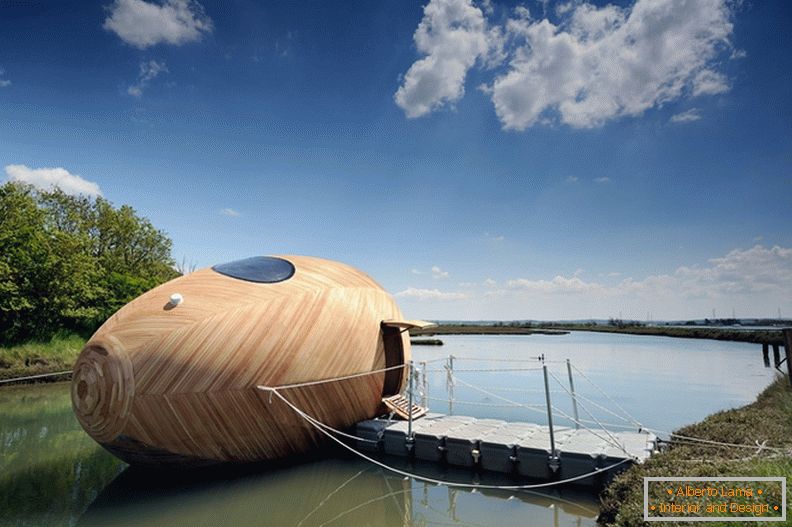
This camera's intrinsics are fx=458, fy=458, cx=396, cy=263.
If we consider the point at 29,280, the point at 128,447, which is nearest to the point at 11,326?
the point at 29,280

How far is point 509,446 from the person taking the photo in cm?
817

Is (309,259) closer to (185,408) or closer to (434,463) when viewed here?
(185,408)

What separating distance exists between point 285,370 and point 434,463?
11.4 ft

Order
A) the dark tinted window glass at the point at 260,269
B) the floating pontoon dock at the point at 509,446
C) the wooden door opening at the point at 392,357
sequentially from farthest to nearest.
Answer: the wooden door opening at the point at 392,357
the dark tinted window glass at the point at 260,269
the floating pontoon dock at the point at 509,446

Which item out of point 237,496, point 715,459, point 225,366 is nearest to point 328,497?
point 237,496

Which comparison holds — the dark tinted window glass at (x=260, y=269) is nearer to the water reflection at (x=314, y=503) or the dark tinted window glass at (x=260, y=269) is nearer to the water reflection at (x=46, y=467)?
the water reflection at (x=314, y=503)

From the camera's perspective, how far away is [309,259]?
1033 centimetres

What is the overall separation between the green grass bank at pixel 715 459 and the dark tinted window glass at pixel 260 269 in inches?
256

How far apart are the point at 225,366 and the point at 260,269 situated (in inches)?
85.7

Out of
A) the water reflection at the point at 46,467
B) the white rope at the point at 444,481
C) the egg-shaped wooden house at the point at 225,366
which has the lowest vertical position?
the water reflection at the point at 46,467

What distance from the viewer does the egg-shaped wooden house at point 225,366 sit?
723cm

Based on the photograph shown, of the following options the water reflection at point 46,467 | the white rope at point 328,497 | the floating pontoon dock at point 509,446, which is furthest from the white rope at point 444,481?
the water reflection at point 46,467

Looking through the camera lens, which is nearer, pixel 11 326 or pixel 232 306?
pixel 232 306

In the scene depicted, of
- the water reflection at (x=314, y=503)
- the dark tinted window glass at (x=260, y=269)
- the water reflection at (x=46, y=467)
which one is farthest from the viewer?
the dark tinted window glass at (x=260, y=269)
